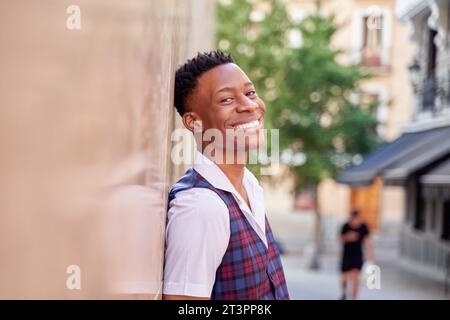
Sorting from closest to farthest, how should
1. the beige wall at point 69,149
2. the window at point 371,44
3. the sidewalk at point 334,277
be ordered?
the beige wall at point 69,149
the sidewalk at point 334,277
the window at point 371,44

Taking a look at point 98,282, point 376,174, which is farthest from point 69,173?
point 376,174

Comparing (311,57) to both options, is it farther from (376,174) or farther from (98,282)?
(98,282)

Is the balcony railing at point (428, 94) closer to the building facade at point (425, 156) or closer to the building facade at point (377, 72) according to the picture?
the building facade at point (425, 156)

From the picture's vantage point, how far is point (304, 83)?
16938mm

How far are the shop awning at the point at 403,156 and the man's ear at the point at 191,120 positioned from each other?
10.5 metres

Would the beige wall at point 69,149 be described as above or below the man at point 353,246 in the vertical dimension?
above

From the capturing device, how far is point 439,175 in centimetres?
1132

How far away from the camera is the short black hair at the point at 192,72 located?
158 centimetres

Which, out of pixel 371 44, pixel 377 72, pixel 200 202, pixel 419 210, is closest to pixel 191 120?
pixel 200 202

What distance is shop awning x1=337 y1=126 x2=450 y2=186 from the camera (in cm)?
1229

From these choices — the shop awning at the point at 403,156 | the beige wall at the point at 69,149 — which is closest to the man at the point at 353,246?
the shop awning at the point at 403,156

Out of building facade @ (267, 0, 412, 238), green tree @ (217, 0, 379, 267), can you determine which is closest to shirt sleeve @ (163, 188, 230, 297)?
green tree @ (217, 0, 379, 267)

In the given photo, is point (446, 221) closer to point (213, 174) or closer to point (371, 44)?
point (371, 44)
